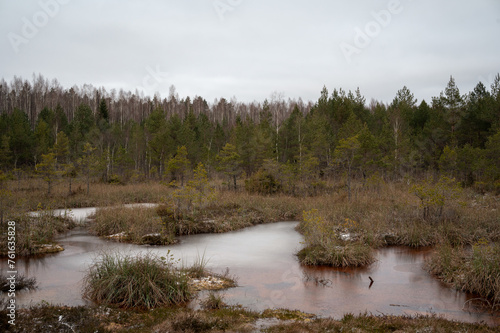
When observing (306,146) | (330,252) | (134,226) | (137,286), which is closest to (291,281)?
(330,252)

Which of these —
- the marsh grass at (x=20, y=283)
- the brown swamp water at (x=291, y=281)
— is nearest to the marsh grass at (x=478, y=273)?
the brown swamp water at (x=291, y=281)

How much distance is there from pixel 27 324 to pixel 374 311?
23.6ft

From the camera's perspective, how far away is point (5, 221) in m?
14.5

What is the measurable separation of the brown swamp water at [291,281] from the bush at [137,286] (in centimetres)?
58

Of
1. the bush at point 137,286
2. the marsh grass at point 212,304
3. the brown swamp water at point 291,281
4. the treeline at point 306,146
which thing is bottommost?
the brown swamp water at point 291,281

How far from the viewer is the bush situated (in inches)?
322

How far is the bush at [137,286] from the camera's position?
8.18 meters

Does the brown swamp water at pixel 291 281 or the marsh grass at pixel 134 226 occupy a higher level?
the marsh grass at pixel 134 226

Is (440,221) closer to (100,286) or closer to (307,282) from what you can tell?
(307,282)

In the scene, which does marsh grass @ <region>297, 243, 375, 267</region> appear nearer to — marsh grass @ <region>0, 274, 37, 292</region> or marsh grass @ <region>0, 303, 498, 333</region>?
marsh grass @ <region>0, 303, 498, 333</region>

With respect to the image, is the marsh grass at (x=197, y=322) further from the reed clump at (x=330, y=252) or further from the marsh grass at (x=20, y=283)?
the reed clump at (x=330, y=252)

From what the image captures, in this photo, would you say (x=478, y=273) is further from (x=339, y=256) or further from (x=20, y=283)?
(x=20, y=283)

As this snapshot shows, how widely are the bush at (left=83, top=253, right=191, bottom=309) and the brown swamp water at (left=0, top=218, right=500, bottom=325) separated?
1.91 ft

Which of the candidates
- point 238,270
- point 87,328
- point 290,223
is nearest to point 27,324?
point 87,328
